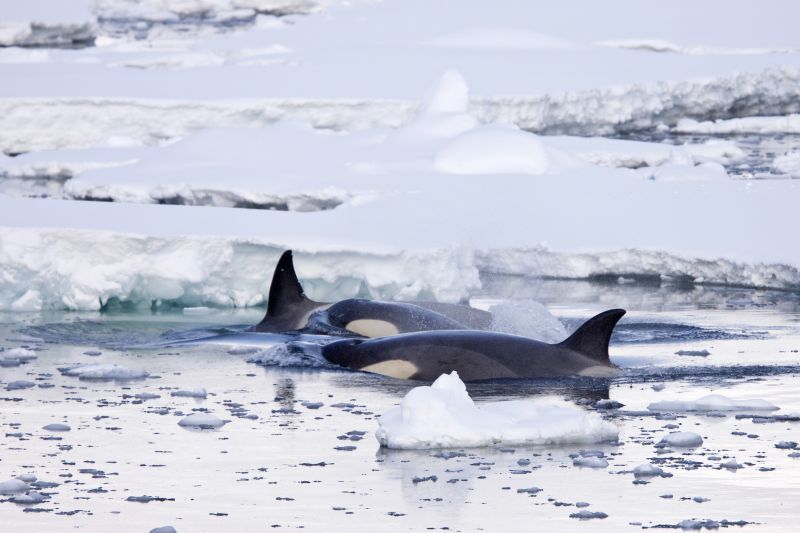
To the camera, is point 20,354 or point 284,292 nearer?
point 20,354

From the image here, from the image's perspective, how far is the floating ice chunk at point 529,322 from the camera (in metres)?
10.3

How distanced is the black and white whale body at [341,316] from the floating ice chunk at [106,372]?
185 cm

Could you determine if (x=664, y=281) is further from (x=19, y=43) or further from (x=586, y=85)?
(x=19, y=43)

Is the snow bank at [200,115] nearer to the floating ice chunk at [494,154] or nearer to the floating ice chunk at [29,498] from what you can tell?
the floating ice chunk at [494,154]

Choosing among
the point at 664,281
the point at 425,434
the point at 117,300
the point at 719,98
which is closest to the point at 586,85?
the point at 719,98

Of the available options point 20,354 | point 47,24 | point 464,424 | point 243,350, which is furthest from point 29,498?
point 47,24

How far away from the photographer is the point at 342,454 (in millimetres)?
6535

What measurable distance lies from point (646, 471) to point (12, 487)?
8.21 feet

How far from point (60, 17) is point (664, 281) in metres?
24.7

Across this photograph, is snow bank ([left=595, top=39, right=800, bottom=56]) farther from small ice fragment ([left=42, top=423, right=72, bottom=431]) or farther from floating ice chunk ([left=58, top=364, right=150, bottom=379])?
small ice fragment ([left=42, top=423, right=72, bottom=431])

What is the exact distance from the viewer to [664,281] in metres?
13.3

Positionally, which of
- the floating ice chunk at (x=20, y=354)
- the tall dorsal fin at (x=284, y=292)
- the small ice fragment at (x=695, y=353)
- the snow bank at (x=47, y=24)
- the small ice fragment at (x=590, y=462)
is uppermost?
the snow bank at (x=47, y=24)

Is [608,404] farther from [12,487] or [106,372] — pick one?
[12,487]

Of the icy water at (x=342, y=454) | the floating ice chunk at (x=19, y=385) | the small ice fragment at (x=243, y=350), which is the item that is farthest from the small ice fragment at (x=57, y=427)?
the small ice fragment at (x=243, y=350)
